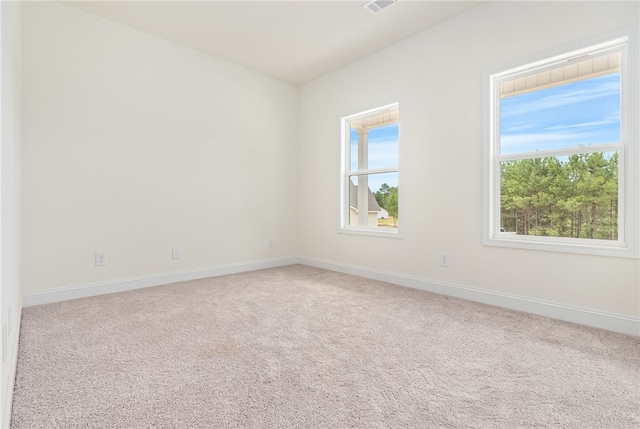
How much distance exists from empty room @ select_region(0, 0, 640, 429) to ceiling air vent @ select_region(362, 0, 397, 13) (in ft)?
0.07

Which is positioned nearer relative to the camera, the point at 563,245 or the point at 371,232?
the point at 563,245

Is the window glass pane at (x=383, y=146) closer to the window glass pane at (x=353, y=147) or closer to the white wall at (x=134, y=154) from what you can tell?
the window glass pane at (x=353, y=147)

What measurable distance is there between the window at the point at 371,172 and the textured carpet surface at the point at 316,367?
1.35 metres

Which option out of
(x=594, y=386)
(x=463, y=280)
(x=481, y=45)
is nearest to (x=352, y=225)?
(x=463, y=280)

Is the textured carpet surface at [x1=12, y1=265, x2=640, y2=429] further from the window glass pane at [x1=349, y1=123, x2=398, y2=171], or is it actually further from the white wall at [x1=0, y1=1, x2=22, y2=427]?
the window glass pane at [x1=349, y1=123, x2=398, y2=171]

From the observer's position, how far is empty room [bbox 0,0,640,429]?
149cm

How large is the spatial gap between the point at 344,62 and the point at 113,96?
262 centimetres

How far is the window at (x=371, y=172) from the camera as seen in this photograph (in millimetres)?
3764

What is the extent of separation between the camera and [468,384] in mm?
1543

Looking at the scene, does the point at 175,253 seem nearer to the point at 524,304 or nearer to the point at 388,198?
the point at 388,198

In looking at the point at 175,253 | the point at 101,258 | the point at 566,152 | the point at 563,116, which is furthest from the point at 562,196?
the point at 101,258

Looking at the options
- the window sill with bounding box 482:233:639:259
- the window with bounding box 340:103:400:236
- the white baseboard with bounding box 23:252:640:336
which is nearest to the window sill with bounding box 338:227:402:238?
the window with bounding box 340:103:400:236

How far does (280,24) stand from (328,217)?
92.2 inches

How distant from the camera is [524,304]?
2.61m
